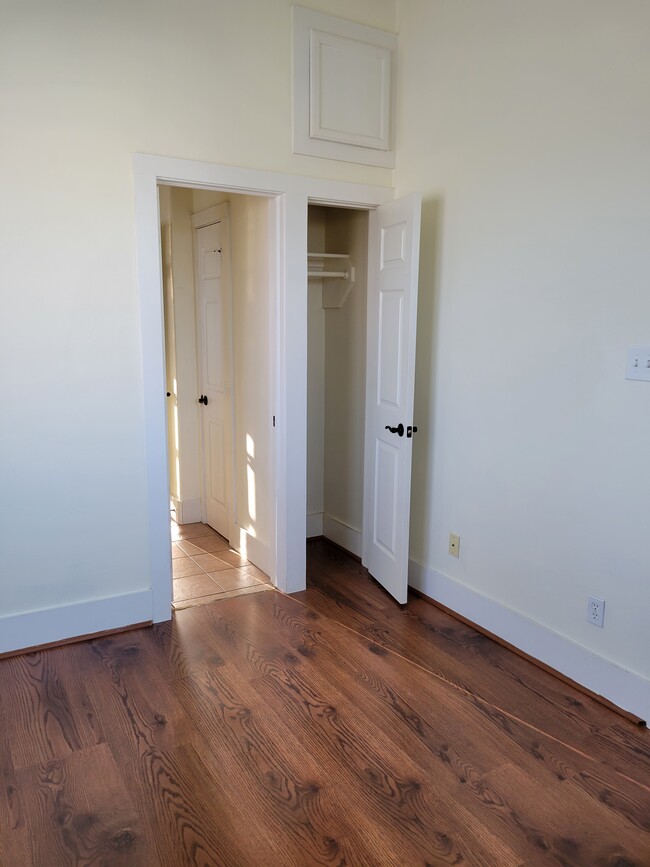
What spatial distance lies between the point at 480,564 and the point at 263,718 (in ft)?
4.20

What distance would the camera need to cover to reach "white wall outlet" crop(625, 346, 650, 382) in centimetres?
224

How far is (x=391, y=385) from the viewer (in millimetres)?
3334

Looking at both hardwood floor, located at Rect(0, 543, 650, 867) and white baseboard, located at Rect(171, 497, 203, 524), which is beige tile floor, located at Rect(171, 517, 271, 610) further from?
hardwood floor, located at Rect(0, 543, 650, 867)

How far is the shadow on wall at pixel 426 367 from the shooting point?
324 centimetres

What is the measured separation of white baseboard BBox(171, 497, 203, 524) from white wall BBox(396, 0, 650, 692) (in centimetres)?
197

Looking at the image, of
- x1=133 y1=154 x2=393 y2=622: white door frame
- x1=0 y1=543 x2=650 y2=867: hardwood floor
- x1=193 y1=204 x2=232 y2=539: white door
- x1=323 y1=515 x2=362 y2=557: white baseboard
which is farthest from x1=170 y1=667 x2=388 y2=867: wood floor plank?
x1=193 y1=204 x2=232 y2=539: white door

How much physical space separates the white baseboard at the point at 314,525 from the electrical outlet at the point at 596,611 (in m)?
2.17

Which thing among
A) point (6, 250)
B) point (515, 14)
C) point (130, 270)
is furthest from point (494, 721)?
point (515, 14)

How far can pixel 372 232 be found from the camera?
3.47 metres

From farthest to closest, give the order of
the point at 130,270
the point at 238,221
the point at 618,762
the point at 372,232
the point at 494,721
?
the point at 238,221
the point at 372,232
the point at 130,270
the point at 494,721
the point at 618,762

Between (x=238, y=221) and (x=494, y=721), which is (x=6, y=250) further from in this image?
(x=494, y=721)

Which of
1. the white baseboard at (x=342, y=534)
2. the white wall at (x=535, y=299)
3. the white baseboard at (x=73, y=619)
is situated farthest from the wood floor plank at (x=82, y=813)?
the white baseboard at (x=342, y=534)

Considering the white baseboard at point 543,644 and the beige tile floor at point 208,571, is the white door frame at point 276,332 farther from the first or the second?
the white baseboard at point 543,644

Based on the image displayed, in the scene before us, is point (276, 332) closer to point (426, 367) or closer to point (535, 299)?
point (426, 367)
